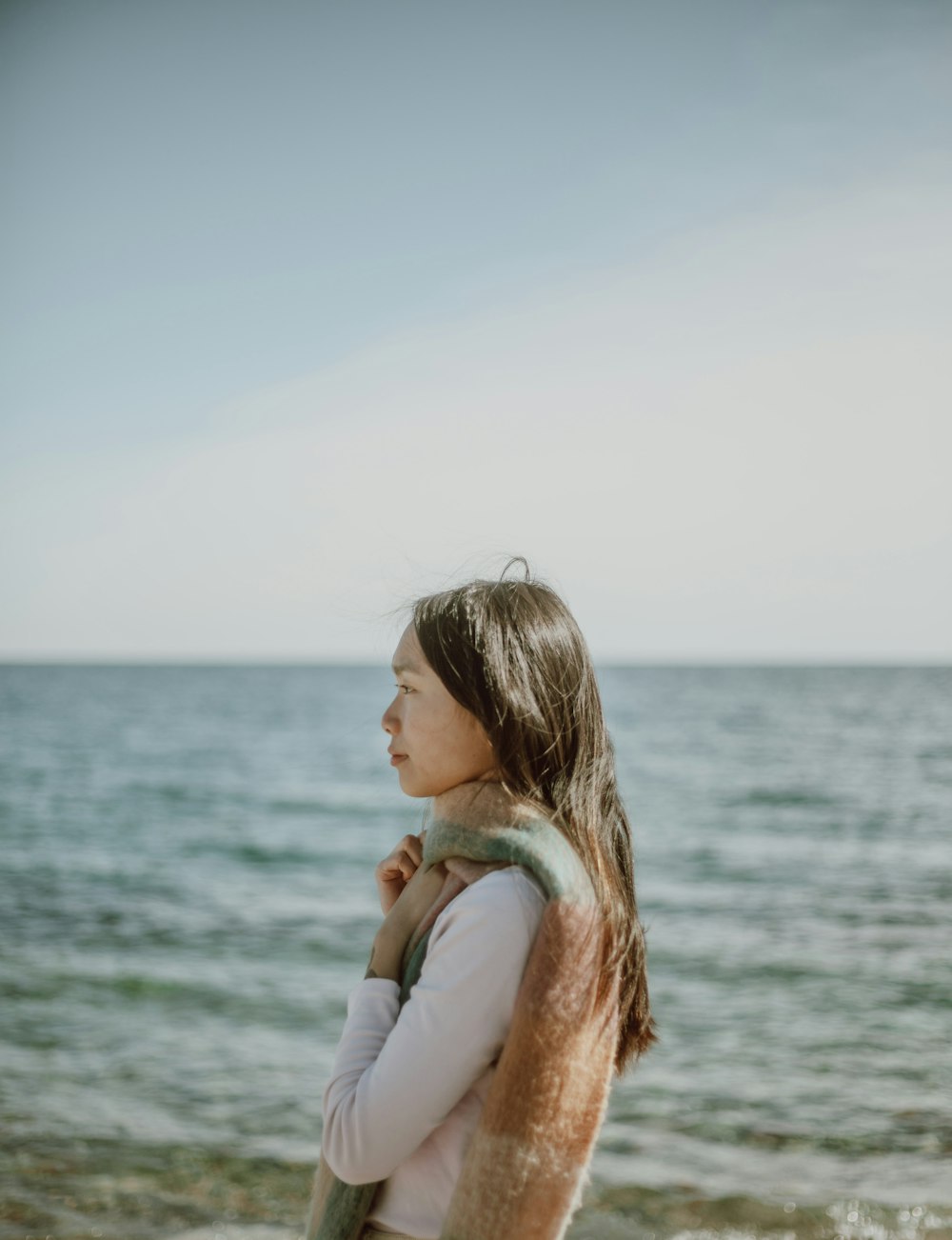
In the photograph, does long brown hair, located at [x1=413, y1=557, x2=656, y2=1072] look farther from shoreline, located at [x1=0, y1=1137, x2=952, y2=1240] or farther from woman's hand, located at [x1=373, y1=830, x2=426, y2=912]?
shoreline, located at [x1=0, y1=1137, x2=952, y2=1240]

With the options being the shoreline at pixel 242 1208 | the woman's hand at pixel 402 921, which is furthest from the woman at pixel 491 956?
the shoreline at pixel 242 1208

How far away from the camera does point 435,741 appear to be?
1827 millimetres

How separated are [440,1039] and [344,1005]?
752 cm

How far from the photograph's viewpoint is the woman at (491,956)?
1.57 m

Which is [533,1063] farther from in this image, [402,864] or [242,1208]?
[242,1208]

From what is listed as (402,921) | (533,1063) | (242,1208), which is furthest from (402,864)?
(242,1208)

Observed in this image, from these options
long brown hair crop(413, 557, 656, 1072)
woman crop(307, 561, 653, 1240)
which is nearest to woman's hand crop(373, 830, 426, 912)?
woman crop(307, 561, 653, 1240)

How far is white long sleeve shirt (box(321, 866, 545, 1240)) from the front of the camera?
5.10ft

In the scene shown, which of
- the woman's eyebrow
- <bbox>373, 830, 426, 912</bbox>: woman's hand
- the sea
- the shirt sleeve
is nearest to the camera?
the shirt sleeve

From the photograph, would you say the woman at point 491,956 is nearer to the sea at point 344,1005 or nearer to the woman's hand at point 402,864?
the woman's hand at point 402,864

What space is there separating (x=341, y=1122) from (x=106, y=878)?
→ 46.5ft

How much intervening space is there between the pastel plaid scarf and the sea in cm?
43

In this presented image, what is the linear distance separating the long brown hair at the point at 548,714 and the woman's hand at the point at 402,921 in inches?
7.7

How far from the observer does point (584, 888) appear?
1.67 metres
